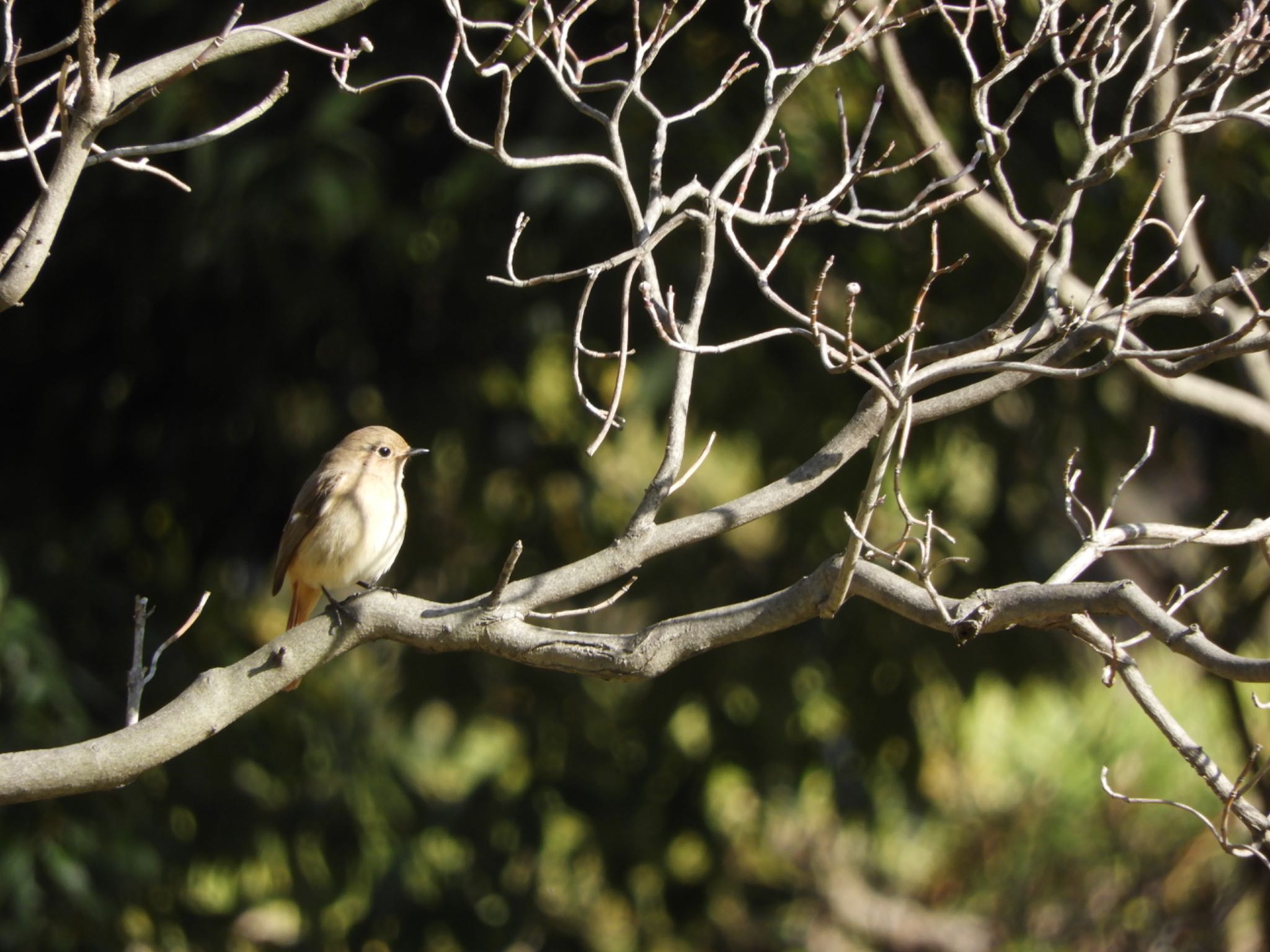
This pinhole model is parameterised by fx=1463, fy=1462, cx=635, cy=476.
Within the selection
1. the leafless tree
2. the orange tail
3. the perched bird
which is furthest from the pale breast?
the leafless tree

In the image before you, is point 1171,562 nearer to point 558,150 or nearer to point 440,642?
point 558,150

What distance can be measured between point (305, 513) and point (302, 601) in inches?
19.6

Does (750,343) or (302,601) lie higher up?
(750,343)

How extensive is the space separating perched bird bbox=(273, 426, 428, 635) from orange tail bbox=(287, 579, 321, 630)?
0.19 meters

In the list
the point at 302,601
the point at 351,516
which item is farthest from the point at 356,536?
the point at 302,601

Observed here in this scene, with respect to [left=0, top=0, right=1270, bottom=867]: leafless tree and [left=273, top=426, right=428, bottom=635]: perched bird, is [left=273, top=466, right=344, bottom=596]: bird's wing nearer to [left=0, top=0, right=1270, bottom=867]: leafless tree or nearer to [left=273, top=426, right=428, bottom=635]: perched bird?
[left=273, top=426, right=428, bottom=635]: perched bird

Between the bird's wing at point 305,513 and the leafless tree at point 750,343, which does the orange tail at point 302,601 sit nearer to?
the bird's wing at point 305,513

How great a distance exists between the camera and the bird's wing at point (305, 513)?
16.1 feet

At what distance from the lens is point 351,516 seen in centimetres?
485

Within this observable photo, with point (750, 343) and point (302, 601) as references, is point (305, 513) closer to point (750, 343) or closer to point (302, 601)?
point (302, 601)

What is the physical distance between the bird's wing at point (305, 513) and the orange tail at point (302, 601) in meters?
0.16

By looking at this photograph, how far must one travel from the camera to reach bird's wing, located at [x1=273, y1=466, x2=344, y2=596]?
491 cm

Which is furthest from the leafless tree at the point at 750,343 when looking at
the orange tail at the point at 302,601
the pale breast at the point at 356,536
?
the orange tail at the point at 302,601

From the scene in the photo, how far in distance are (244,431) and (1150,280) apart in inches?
161
